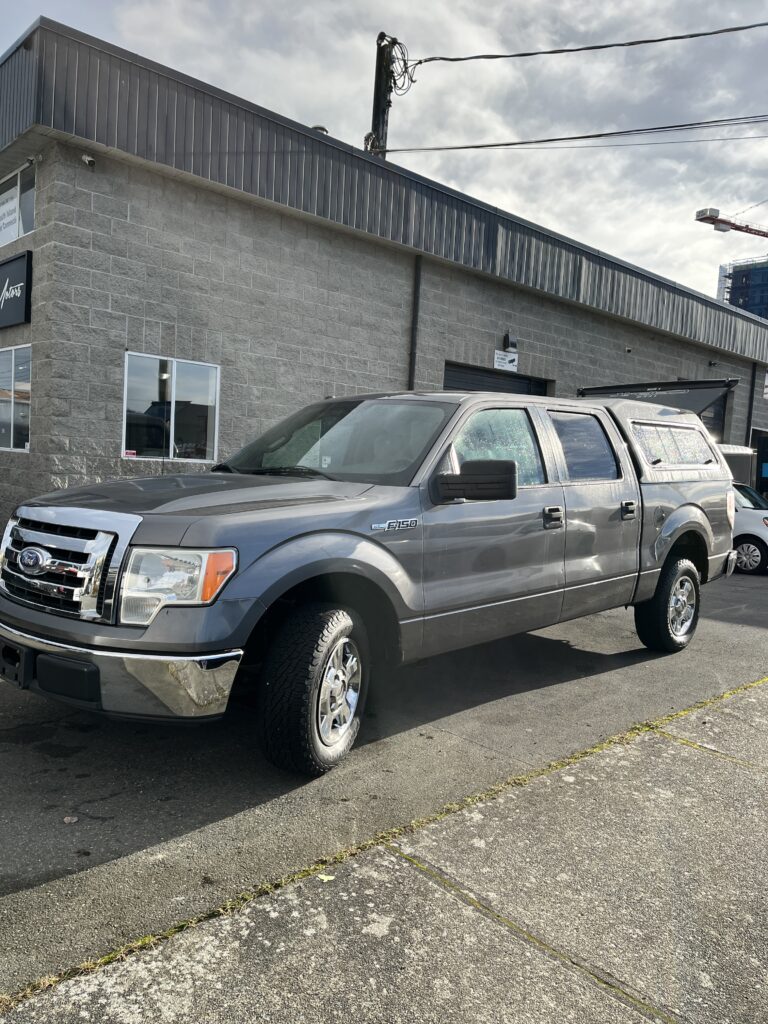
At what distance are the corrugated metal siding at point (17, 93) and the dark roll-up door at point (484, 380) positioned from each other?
7.63m

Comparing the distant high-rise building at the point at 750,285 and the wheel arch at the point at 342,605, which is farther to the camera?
the distant high-rise building at the point at 750,285

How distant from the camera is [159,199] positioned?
10.1 m

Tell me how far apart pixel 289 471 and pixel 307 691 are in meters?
1.45

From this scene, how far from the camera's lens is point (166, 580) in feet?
10.5

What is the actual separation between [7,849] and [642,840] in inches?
95.7

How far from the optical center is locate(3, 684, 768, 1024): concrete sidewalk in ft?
7.07

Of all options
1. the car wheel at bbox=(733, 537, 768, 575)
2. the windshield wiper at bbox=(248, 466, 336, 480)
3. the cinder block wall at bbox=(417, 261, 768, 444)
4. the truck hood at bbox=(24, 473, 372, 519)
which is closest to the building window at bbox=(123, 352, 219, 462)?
the cinder block wall at bbox=(417, 261, 768, 444)

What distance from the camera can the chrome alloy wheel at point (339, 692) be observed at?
3.58 m

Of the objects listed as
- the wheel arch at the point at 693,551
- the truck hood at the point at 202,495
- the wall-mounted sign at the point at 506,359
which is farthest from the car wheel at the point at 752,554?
the truck hood at the point at 202,495

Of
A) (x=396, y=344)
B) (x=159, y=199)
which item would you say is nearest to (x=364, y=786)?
(x=159, y=199)

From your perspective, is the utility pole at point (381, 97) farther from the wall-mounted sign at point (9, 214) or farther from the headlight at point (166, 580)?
the headlight at point (166, 580)

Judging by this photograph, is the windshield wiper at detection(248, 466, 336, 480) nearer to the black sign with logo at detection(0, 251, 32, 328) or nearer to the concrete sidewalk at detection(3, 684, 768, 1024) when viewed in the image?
the concrete sidewalk at detection(3, 684, 768, 1024)

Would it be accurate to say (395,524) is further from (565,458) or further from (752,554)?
(752,554)

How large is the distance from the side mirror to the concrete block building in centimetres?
691
